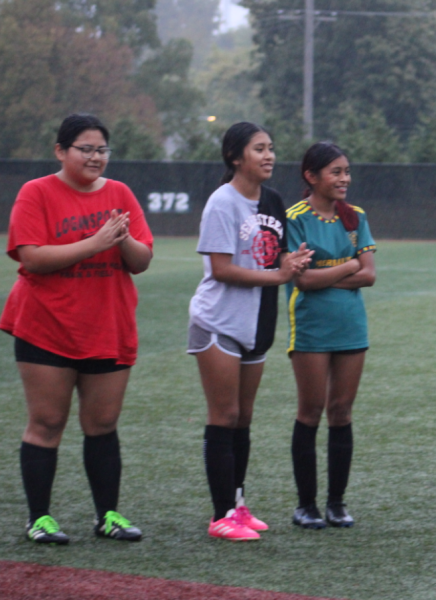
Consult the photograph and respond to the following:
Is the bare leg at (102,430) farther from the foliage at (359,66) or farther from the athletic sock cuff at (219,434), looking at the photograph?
the foliage at (359,66)

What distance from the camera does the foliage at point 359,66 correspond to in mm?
42969

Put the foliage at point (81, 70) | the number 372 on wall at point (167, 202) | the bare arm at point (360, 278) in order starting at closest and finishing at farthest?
the bare arm at point (360, 278)
the number 372 on wall at point (167, 202)
the foliage at point (81, 70)

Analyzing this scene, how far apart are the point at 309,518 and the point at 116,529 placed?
0.83 metres

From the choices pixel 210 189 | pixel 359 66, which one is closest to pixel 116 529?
pixel 210 189

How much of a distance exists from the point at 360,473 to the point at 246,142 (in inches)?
79.0

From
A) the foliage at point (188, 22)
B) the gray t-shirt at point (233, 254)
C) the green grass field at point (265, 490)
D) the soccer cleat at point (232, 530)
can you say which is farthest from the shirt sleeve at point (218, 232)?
the foliage at point (188, 22)

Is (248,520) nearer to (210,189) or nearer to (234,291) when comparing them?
(234,291)

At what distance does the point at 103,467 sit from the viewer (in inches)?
142

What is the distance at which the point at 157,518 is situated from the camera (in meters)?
3.92

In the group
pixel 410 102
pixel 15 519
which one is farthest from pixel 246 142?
pixel 410 102

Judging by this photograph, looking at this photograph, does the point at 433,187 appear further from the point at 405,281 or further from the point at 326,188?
the point at 326,188

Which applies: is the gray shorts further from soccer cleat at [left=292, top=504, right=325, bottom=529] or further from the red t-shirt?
soccer cleat at [left=292, top=504, right=325, bottom=529]

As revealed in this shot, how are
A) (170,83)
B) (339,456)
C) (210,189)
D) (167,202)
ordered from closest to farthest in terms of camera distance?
(339,456) < (167,202) < (210,189) < (170,83)

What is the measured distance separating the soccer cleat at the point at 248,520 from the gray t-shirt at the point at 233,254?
0.72 metres
